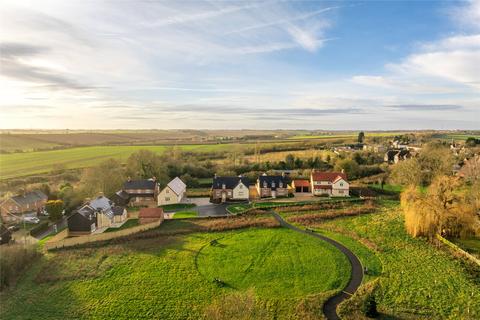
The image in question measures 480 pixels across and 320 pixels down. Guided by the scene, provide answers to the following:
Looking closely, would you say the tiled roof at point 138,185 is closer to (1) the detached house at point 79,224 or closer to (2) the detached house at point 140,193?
(2) the detached house at point 140,193

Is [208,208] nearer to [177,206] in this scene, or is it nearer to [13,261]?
[177,206]

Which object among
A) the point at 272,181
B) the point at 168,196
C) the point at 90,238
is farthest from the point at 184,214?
the point at 272,181

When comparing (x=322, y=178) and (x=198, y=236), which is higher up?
(x=322, y=178)

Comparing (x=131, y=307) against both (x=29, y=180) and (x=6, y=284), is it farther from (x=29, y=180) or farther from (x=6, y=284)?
(x=29, y=180)

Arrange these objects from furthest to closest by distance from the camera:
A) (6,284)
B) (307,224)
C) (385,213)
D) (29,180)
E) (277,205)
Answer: (29,180), (277,205), (385,213), (307,224), (6,284)

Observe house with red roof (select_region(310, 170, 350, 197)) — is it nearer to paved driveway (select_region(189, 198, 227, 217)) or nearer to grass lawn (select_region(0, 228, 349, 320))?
paved driveway (select_region(189, 198, 227, 217))

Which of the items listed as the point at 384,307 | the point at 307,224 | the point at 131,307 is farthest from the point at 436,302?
the point at 131,307
